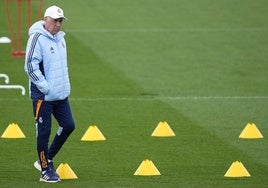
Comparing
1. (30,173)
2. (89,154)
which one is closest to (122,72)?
(89,154)

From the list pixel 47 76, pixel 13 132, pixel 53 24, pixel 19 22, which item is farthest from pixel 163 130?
pixel 19 22

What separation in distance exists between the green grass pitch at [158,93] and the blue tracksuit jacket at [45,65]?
114cm

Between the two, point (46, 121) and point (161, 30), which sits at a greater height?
point (161, 30)

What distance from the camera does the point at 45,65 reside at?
48.6 ft

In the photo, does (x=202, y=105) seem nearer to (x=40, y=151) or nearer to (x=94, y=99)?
(x=94, y=99)

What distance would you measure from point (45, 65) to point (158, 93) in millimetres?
8195

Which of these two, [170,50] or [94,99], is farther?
[170,50]

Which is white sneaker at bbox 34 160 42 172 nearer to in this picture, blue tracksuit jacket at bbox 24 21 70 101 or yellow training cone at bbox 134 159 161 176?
blue tracksuit jacket at bbox 24 21 70 101

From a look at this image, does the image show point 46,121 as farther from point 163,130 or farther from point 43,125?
point 163,130

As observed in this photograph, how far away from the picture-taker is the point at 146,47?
96.0ft

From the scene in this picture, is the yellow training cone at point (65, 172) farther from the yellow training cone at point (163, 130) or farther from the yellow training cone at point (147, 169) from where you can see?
the yellow training cone at point (163, 130)

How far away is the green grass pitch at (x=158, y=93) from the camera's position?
1602 cm

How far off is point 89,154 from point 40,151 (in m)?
2.18

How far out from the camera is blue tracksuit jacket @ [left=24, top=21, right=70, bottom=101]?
1471 cm
